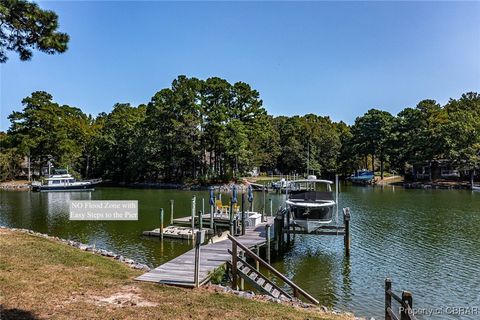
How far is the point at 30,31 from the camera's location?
312 inches

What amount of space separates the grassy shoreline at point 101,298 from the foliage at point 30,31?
514 cm

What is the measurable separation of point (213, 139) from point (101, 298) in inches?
1849

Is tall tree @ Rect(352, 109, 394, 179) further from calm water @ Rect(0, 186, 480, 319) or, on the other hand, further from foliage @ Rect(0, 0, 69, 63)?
foliage @ Rect(0, 0, 69, 63)

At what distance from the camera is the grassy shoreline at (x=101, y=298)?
714 cm

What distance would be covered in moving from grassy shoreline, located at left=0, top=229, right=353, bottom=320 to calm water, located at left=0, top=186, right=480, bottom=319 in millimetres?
4055

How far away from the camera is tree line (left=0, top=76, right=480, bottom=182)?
54.2 metres

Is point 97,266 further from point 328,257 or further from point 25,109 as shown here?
point 25,109

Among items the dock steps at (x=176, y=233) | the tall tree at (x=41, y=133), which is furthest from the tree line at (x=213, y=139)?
the dock steps at (x=176, y=233)

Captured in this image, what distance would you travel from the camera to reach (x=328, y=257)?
16.5 meters

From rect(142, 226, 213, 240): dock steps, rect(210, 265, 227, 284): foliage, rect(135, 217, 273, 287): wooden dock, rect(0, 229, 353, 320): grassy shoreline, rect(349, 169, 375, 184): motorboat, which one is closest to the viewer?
rect(0, 229, 353, 320): grassy shoreline

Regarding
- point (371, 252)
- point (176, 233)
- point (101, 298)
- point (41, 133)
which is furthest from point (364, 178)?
point (101, 298)

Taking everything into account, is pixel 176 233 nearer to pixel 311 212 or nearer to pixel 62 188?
pixel 311 212

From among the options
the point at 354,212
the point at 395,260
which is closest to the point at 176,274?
the point at 395,260

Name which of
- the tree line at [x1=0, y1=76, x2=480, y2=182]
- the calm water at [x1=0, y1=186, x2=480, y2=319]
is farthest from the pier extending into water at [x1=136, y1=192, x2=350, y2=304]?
the tree line at [x1=0, y1=76, x2=480, y2=182]
